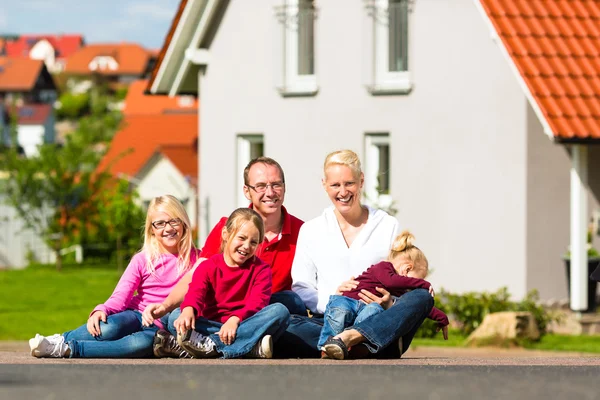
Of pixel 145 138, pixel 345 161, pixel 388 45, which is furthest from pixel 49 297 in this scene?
pixel 145 138

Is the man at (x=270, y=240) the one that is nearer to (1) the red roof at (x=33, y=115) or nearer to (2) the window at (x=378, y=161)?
(2) the window at (x=378, y=161)

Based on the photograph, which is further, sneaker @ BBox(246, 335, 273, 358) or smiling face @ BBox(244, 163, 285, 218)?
smiling face @ BBox(244, 163, 285, 218)

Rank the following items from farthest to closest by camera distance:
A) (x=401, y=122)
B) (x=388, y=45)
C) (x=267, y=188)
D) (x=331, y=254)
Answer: (x=388, y=45)
(x=401, y=122)
(x=267, y=188)
(x=331, y=254)

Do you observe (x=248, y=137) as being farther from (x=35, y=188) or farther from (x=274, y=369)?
(x=274, y=369)

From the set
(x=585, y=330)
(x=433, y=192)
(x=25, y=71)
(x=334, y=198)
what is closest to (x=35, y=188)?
(x=433, y=192)

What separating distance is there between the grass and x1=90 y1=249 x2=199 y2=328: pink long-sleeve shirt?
9.35 metres

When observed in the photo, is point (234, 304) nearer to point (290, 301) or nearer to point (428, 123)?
point (290, 301)

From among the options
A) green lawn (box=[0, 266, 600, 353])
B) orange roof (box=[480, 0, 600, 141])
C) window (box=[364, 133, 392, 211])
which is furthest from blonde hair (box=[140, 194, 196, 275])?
window (box=[364, 133, 392, 211])

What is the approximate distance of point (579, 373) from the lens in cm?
778

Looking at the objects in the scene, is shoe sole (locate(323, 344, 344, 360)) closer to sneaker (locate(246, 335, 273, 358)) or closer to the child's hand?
sneaker (locate(246, 335, 273, 358))

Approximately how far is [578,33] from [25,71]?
11964 centimetres

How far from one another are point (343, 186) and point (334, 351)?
116 centimetres

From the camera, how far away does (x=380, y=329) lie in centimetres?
881

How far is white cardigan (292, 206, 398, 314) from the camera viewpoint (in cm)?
929
